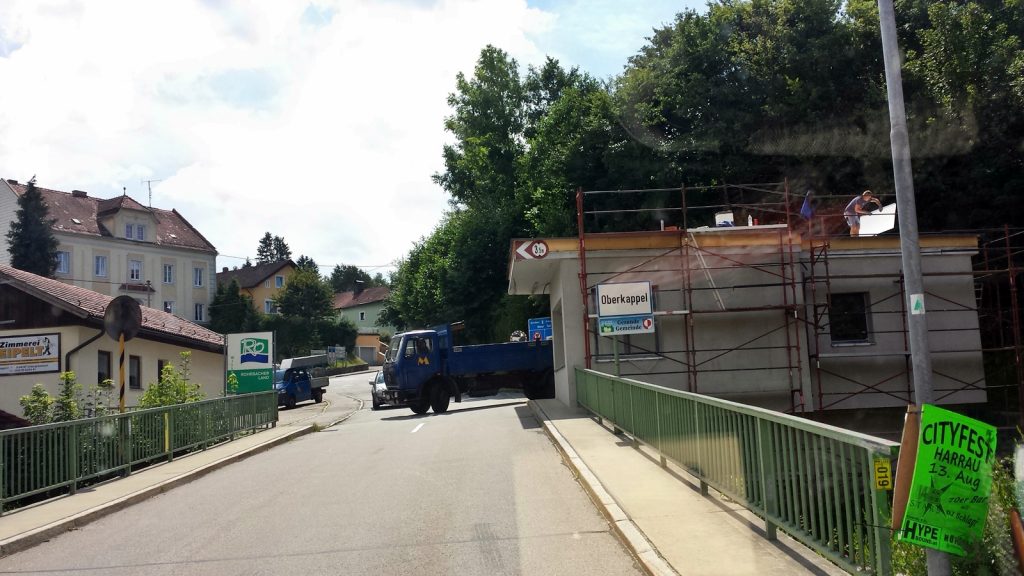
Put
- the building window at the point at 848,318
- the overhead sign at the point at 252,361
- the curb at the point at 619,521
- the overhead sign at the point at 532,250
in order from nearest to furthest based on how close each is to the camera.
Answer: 1. the curb at the point at 619,521
2. the overhead sign at the point at 532,250
3. the building window at the point at 848,318
4. the overhead sign at the point at 252,361

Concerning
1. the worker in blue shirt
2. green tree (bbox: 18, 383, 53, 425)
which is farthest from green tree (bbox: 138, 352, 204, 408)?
the worker in blue shirt

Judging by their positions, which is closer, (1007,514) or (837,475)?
(1007,514)

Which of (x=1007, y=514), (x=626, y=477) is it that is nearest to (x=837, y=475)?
(x=1007, y=514)

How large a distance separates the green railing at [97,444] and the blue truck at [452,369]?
Answer: 8.59 metres

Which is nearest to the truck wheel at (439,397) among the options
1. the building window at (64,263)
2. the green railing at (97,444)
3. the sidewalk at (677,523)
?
the green railing at (97,444)

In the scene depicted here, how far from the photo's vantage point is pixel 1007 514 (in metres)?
4.58

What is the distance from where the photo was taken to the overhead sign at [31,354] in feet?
75.3

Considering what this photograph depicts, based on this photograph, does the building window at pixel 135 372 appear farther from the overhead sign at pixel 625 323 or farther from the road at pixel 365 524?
the overhead sign at pixel 625 323

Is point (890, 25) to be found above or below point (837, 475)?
above

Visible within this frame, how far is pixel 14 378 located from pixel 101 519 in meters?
16.3

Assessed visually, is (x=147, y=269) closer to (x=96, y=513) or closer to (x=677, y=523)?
(x=96, y=513)

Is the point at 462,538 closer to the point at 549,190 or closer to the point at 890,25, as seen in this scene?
the point at 890,25

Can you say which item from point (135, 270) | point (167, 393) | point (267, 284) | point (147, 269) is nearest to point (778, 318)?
point (167, 393)

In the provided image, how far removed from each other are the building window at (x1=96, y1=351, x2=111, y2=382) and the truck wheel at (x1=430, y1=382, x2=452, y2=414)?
A: 9.70 m
